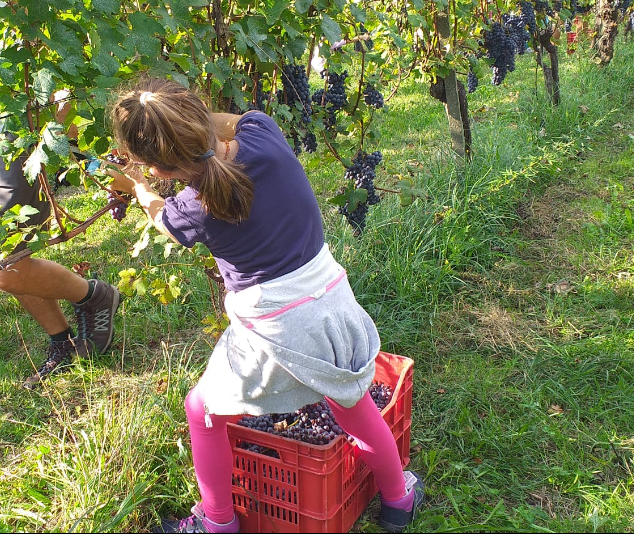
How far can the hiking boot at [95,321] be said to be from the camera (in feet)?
10.9

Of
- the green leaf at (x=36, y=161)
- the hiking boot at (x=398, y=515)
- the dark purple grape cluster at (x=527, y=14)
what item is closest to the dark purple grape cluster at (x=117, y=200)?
the green leaf at (x=36, y=161)

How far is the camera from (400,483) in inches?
83.9

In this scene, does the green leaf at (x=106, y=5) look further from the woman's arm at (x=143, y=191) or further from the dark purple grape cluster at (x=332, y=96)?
the dark purple grape cluster at (x=332, y=96)

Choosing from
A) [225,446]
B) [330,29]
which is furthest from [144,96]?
[225,446]

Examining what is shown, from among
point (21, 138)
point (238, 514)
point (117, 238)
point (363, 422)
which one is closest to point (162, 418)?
point (238, 514)

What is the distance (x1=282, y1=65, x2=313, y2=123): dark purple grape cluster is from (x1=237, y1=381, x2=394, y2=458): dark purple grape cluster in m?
1.14

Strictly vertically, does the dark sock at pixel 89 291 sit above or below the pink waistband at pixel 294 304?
below

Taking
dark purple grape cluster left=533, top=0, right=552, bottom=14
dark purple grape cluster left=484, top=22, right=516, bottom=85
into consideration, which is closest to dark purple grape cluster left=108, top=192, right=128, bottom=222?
dark purple grape cluster left=484, top=22, right=516, bottom=85

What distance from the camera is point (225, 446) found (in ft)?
6.59

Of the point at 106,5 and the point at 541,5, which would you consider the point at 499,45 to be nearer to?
the point at 541,5

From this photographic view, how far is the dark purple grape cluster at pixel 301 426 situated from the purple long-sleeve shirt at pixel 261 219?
0.67m

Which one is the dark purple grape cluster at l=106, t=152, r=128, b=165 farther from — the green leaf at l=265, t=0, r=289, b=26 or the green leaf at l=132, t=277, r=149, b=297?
the green leaf at l=265, t=0, r=289, b=26

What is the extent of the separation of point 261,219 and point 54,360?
6.50 ft

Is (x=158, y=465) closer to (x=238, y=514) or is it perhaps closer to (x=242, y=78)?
(x=238, y=514)
